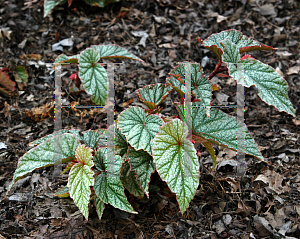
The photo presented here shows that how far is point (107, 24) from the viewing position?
3.20 m

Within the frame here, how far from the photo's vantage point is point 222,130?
5.72 ft

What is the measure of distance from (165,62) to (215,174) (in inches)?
51.7

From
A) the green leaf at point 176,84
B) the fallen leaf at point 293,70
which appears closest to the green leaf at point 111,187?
the green leaf at point 176,84

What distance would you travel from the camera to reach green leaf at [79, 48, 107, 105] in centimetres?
206

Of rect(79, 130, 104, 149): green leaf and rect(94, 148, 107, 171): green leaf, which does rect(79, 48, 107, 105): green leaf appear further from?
rect(94, 148, 107, 171): green leaf

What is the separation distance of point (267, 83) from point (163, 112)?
1153 mm

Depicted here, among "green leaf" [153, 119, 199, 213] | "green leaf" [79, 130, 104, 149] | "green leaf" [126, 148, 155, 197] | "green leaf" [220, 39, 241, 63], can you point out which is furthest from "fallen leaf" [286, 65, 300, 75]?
"green leaf" [79, 130, 104, 149]

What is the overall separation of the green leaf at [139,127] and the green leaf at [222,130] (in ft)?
0.94

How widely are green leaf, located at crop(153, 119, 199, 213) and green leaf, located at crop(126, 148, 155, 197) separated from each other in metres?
0.18

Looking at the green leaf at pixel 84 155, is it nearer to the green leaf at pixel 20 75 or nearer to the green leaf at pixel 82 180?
the green leaf at pixel 82 180

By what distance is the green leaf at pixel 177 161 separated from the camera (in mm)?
1440

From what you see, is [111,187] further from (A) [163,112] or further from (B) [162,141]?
(A) [163,112]

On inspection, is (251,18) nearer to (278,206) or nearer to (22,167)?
(278,206)

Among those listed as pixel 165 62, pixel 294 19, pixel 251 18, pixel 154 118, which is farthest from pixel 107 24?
pixel 294 19
